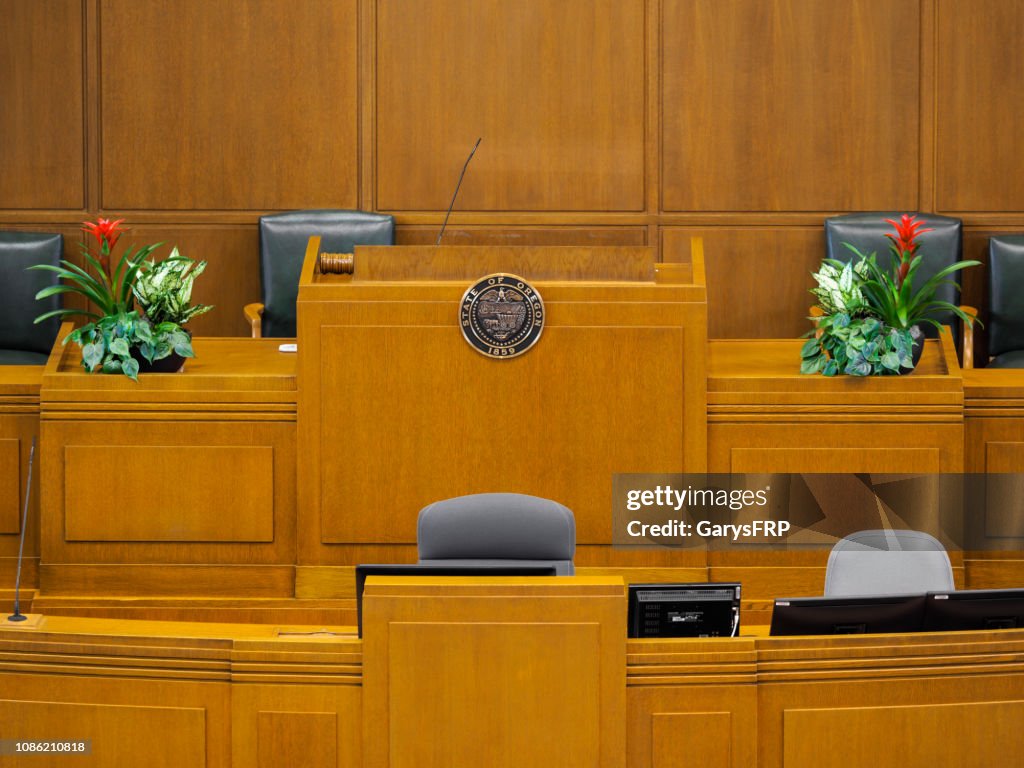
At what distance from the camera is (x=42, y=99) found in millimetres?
5984

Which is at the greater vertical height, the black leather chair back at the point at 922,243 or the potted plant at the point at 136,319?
the black leather chair back at the point at 922,243

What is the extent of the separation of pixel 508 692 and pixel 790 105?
4186mm

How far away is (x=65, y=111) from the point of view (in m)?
5.99

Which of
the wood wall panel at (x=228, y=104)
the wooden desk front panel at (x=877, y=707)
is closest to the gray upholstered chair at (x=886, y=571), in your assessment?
the wooden desk front panel at (x=877, y=707)

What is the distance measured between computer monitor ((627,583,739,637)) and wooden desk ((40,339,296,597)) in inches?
72.9

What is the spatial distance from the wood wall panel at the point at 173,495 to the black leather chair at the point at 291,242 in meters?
1.59

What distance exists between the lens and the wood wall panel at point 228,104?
235 inches

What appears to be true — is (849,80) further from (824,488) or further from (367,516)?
(367,516)

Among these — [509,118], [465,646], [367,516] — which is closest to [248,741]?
[465,646]

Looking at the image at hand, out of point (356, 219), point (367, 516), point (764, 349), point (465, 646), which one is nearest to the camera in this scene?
point (465, 646)

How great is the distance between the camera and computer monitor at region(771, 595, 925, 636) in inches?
100.0

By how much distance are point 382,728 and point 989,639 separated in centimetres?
110

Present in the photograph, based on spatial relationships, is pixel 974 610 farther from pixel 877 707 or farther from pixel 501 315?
pixel 501 315

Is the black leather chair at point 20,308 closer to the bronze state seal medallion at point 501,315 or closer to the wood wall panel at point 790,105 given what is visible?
the bronze state seal medallion at point 501,315
